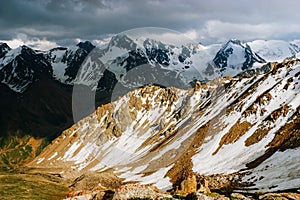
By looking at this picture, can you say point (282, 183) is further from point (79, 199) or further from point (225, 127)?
point (225, 127)

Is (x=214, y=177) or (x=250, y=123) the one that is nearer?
(x=214, y=177)

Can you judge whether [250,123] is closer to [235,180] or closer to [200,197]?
[235,180]

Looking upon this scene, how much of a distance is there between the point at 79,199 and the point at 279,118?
5919 inches

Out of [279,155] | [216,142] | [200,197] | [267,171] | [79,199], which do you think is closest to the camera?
[200,197]

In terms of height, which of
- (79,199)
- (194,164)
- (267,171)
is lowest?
(194,164)

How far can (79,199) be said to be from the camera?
37469 mm

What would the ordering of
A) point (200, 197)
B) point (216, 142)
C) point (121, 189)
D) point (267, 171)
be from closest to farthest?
point (200, 197), point (121, 189), point (267, 171), point (216, 142)

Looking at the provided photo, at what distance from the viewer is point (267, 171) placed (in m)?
114

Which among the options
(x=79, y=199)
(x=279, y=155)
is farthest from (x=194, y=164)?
(x=79, y=199)

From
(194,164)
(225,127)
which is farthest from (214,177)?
(225,127)

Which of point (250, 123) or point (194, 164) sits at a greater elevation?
point (250, 123)

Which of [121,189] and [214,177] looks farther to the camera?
[214,177]

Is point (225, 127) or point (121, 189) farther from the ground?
point (121, 189)

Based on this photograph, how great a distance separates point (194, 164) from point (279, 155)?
53.0 m
